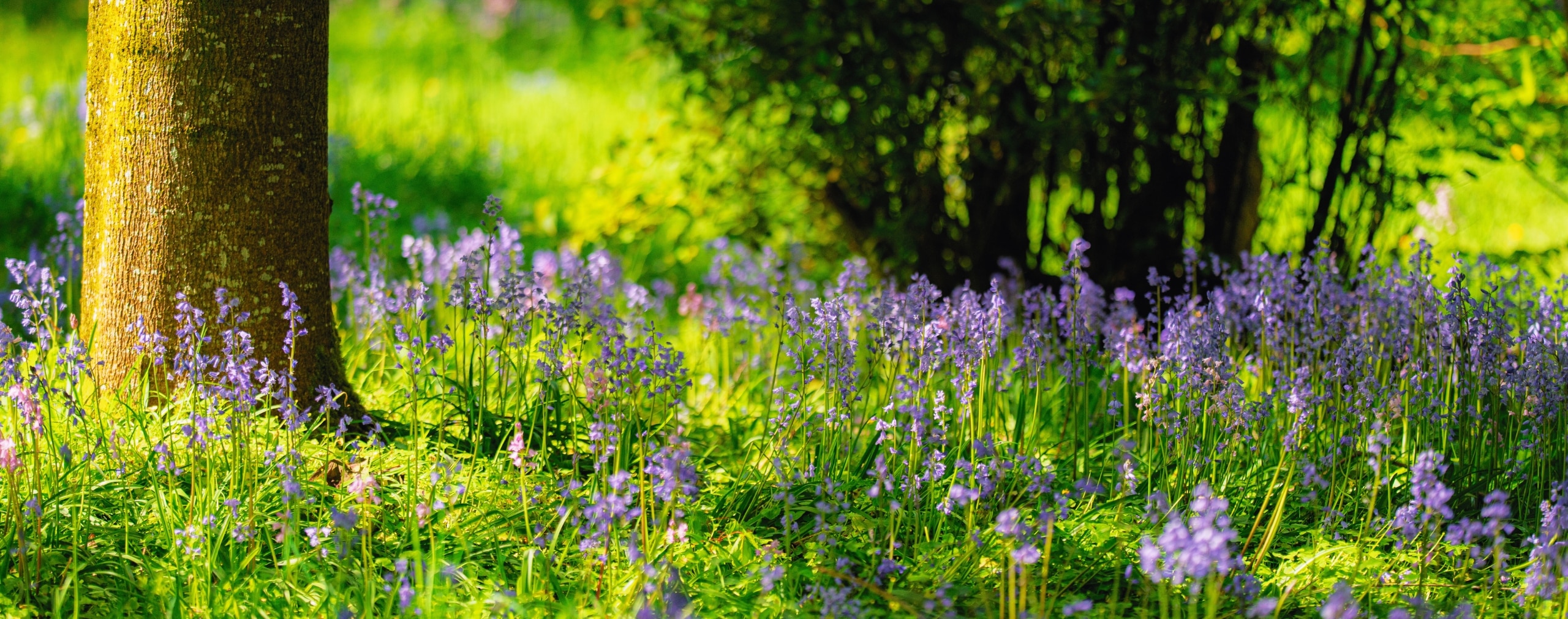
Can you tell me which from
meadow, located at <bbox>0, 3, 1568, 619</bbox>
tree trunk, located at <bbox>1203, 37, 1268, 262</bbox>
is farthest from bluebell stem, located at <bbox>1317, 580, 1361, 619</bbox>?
tree trunk, located at <bbox>1203, 37, 1268, 262</bbox>

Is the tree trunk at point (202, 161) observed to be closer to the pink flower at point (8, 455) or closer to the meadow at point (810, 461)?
the meadow at point (810, 461)

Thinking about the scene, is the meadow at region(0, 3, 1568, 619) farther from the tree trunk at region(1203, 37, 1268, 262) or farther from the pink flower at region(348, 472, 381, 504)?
the tree trunk at region(1203, 37, 1268, 262)

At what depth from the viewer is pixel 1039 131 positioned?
4184mm

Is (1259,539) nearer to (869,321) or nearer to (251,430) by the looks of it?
(869,321)

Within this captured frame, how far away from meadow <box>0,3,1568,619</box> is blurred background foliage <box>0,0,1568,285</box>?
54 centimetres

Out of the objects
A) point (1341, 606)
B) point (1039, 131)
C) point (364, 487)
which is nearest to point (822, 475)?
point (364, 487)

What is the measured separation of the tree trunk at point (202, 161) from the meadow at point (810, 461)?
0.08 meters

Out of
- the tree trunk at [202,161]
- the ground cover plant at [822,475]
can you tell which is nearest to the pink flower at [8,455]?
the ground cover plant at [822,475]

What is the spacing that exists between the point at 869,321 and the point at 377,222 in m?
1.67

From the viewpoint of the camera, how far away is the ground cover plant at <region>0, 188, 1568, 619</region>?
2.35 m

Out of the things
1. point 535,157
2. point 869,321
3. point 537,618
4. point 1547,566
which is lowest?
point 537,618

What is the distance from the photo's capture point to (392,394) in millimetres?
3391

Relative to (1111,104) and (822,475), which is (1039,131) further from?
(822,475)

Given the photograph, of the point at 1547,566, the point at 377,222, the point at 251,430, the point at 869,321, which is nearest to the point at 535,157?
the point at 377,222
